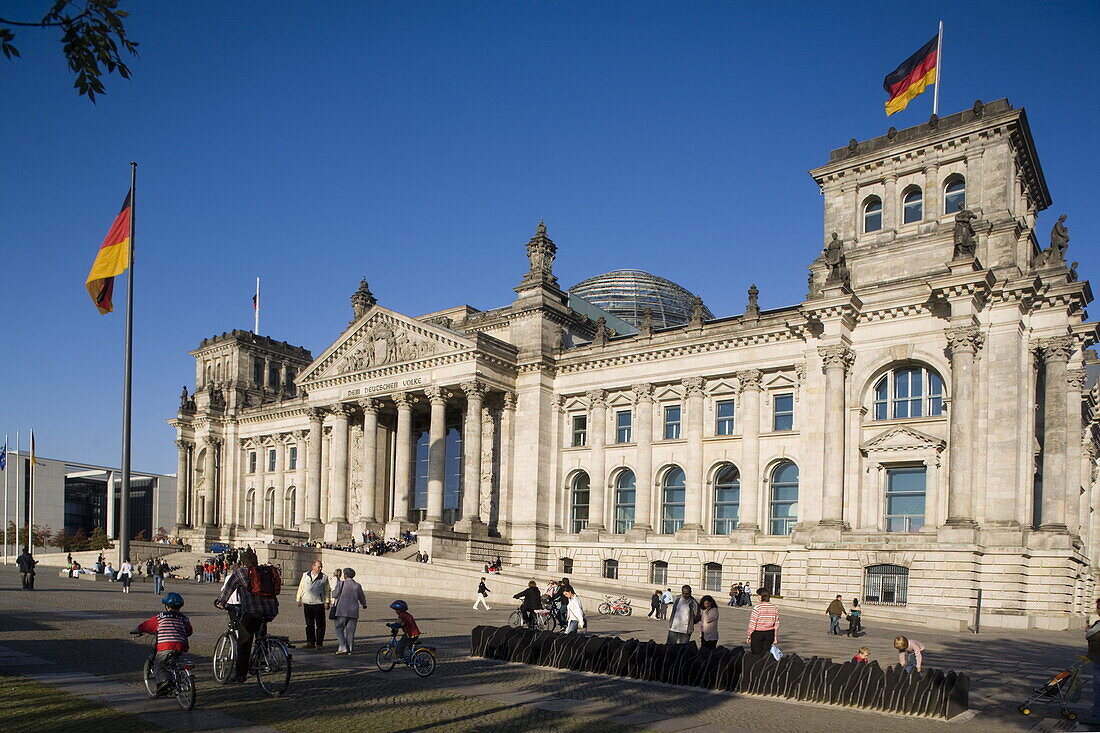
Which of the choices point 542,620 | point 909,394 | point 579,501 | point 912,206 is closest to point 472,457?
point 579,501

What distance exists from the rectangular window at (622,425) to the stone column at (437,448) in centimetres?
1084

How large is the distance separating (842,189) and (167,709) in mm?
44634

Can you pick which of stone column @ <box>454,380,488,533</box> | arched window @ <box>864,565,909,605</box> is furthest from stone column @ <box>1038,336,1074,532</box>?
stone column @ <box>454,380,488,533</box>

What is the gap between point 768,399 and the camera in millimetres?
51625

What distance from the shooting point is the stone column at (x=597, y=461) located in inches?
2270

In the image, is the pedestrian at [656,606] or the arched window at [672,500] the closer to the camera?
the pedestrian at [656,606]

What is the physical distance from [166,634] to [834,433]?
123 feet

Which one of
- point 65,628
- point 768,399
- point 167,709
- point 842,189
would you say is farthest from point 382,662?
point 842,189

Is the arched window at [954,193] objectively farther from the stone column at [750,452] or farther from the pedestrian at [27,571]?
the pedestrian at [27,571]

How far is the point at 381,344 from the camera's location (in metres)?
64.1

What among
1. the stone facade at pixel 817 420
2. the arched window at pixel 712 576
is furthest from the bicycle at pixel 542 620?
the arched window at pixel 712 576

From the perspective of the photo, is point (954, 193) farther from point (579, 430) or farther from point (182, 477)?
point (182, 477)

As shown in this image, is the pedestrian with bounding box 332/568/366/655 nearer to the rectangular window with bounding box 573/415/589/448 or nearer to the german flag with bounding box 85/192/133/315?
the german flag with bounding box 85/192/133/315

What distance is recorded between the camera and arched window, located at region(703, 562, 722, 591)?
5166cm
